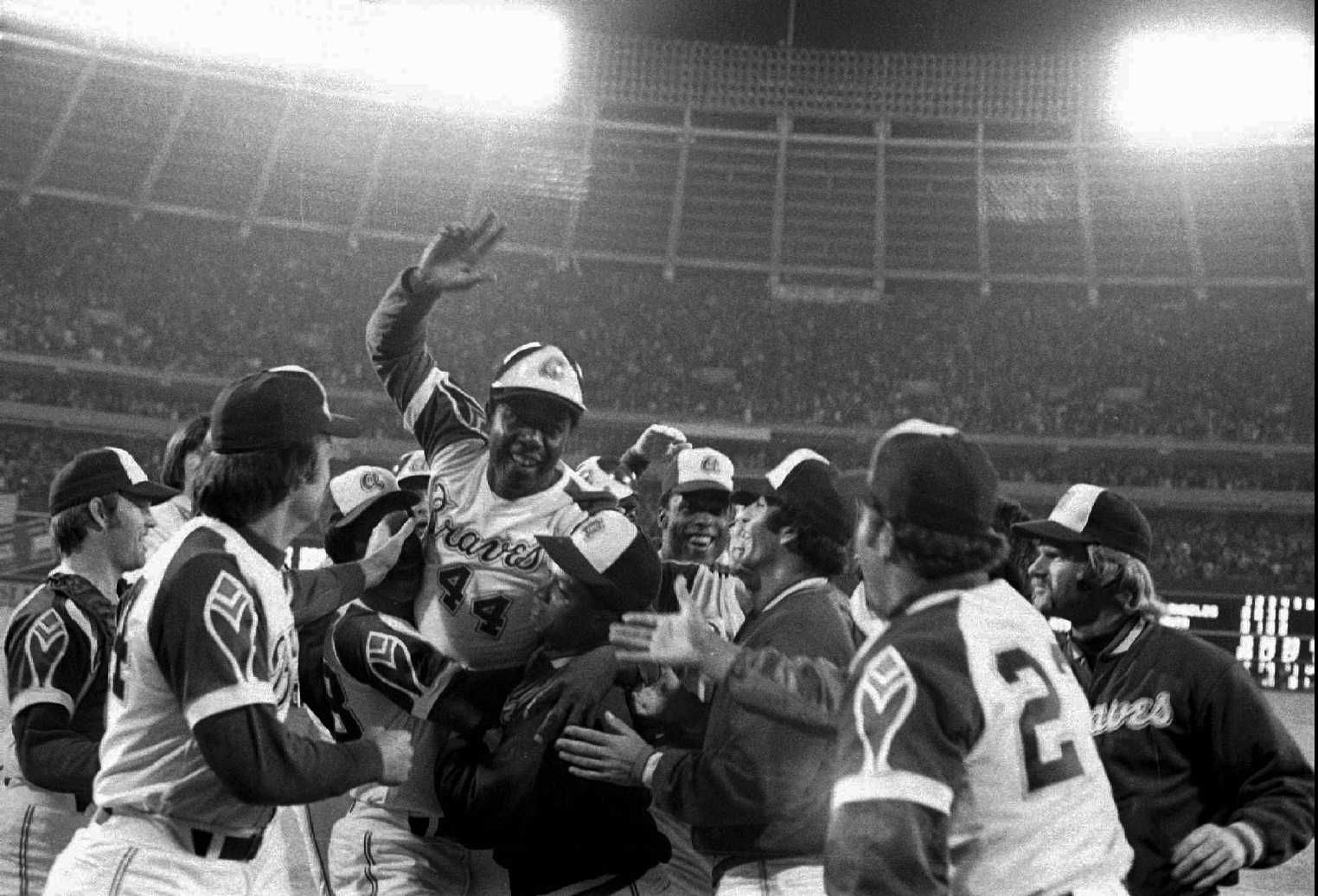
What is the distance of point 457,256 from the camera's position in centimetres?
460

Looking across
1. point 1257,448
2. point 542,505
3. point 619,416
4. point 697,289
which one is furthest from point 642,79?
point 542,505

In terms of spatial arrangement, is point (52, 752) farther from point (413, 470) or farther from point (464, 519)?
point (413, 470)

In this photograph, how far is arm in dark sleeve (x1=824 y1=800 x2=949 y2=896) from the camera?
6.77 ft

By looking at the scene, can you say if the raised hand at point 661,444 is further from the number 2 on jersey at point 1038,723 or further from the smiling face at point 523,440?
the number 2 on jersey at point 1038,723

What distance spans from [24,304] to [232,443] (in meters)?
20.8

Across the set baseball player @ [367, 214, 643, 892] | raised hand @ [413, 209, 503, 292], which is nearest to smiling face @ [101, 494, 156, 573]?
baseball player @ [367, 214, 643, 892]

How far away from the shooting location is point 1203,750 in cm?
371

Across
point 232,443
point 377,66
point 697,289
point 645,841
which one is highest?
point 377,66

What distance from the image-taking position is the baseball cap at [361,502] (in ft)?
16.4

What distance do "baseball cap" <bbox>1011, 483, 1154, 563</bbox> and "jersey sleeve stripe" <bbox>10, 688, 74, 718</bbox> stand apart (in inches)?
115

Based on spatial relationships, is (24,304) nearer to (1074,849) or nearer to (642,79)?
(642,79)

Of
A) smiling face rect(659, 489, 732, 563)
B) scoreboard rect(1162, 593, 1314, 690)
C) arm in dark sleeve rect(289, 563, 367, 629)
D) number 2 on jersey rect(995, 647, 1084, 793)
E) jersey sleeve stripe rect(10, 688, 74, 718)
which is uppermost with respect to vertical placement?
scoreboard rect(1162, 593, 1314, 690)

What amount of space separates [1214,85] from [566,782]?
25071 mm

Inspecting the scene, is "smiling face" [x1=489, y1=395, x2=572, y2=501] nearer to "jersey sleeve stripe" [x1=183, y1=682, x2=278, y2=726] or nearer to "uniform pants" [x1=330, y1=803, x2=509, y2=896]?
"uniform pants" [x1=330, y1=803, x2=509, y2=896]
